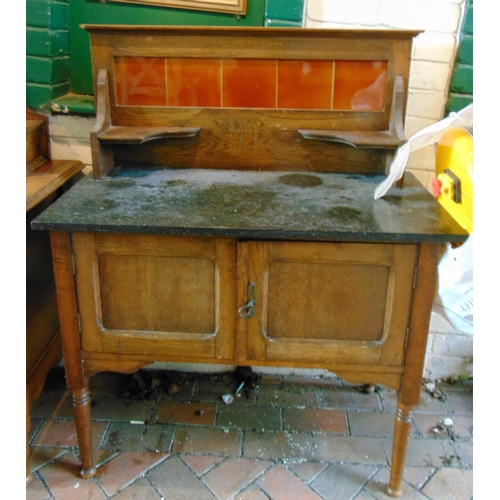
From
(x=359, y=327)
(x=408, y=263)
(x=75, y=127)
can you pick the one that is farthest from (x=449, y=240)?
(x=75, y=127)

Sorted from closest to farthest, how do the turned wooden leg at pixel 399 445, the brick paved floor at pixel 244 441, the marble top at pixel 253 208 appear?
the marble top at pixel 253 208 < the turned wooden leg at pixel 399 445 < the brick paved floor at pixel 244 441

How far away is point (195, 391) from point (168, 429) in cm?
27

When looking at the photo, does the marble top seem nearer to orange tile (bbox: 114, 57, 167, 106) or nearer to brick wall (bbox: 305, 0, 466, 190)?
orange tile (bbox: 114, 57, 167, 106)

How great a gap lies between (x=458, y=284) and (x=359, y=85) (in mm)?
807

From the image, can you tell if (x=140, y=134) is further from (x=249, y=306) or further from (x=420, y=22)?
(x=420, y=22)

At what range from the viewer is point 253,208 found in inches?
60.4

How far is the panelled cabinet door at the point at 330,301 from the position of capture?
1.46 m

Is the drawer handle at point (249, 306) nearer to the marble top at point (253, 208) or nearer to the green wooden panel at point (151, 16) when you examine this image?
the marble top at point (253, 208)

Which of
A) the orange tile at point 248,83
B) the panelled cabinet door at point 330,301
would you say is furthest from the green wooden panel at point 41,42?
the panelled cabinet door at point 330,301

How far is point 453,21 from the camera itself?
1.92 m

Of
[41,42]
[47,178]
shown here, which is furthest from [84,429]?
[41,42]

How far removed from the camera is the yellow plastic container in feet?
4.73

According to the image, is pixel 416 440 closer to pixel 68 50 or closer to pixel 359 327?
pixel 359 327

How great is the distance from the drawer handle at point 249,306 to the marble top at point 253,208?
0.16 meters
